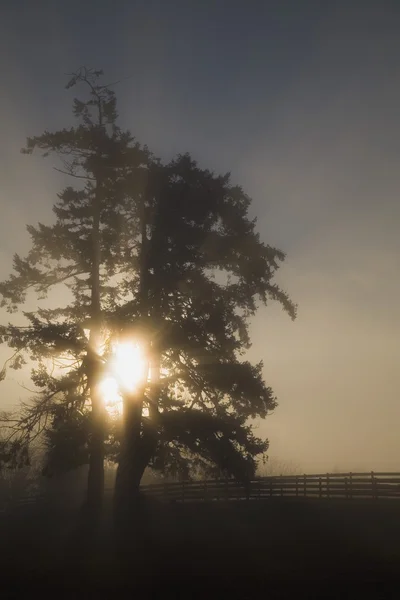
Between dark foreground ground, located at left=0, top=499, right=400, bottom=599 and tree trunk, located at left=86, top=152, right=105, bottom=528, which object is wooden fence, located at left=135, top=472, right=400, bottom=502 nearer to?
dark foreground ground, located at left=0, top=499, right=400, bottom=599

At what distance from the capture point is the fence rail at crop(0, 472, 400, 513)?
25.4m

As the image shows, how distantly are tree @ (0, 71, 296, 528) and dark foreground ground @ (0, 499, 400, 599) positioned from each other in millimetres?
2340

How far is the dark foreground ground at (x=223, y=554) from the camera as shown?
13.8 metres

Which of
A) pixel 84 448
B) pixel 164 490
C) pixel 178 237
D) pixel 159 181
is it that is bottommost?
pixel 164 490

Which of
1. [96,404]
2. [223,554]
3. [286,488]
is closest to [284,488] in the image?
[286,488]

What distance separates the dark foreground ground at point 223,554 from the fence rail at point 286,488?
2.23 feet

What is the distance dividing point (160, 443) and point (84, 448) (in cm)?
365

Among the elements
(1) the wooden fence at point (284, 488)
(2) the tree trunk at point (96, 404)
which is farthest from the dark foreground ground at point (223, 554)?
(2) the tree trunk at point (96, 404)

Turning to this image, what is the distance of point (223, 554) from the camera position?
58.8 ft

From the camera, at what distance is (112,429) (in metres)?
24.0

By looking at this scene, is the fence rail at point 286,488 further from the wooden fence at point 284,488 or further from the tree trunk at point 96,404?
the tree trunk at point 96,404

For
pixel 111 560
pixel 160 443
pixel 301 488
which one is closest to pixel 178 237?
pixel 160 443

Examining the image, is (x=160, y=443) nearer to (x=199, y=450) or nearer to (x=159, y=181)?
(x=199, y=450)

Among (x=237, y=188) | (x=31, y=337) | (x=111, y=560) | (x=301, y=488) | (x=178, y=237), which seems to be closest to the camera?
(x=111, y=560)
